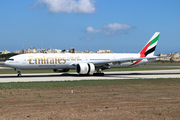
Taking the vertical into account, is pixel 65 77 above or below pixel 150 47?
below

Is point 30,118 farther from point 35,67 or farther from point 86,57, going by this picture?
point 86,57

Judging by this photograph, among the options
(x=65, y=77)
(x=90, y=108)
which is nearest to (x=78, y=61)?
(x=65, y=77)

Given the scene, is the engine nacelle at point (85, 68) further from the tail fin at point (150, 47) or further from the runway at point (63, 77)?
the tail fin at point (150, 47)

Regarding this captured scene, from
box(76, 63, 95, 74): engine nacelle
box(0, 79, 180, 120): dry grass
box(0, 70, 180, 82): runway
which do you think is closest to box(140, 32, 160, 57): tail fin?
box(0, 70, 180, 82): runway

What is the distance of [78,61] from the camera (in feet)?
148

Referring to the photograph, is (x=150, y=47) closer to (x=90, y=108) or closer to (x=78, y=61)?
(x=78, y=61)

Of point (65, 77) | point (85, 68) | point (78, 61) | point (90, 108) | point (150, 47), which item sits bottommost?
point (90, 108)

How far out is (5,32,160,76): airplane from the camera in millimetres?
41062

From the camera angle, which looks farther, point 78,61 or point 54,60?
point 78,61

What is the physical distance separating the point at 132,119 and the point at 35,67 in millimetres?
31755

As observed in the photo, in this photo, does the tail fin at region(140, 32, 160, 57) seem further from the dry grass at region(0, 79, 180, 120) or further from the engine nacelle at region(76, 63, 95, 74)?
the dry grass at region(0, 79, 180, 120)

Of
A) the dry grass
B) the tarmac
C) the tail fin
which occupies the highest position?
the tail fin

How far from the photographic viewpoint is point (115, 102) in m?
16.5

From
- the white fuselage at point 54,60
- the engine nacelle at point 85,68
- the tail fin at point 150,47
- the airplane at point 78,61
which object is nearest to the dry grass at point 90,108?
the white fuselage at point 54,60
